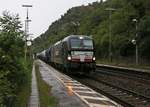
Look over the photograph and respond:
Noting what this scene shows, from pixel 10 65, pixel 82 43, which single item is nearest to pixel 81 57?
pixel 82 43

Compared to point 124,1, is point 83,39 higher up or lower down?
lower down

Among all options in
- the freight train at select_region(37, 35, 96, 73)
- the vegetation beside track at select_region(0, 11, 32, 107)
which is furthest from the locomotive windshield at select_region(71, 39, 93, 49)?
the vegetation beside track at select_region(0, 11, 32, 107)

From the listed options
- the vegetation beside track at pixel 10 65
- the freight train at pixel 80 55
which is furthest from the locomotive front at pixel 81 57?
the vegetation beside track at pixel 10 65

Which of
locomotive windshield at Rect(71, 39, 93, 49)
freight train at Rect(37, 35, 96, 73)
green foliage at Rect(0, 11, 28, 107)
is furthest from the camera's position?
locomotive windshield at Rect(71, 39, 93, 49)

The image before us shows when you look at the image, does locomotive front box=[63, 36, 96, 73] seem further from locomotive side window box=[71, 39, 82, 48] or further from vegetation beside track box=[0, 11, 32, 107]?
vegetation beside track box=[0, 11, 32, 107]

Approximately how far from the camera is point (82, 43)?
124 feet

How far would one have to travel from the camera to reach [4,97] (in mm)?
10219

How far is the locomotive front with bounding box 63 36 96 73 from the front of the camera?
3675 centimetres

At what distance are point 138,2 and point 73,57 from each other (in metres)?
46.4

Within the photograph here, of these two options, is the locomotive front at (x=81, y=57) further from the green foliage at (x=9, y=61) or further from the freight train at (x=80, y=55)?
the green foliage at (x=9, y=61)

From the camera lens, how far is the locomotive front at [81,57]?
36.8 m

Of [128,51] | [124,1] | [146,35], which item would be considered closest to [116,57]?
[128,51]

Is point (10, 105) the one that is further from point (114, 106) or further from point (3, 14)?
point (3, 14)

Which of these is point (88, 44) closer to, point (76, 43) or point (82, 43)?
point (82, 43)
